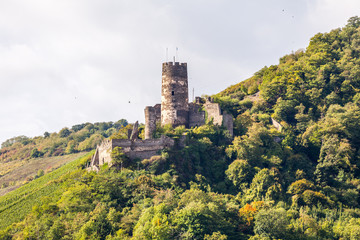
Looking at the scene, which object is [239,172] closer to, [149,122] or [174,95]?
[149,122]

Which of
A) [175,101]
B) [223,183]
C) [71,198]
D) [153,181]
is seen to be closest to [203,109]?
[175,101]

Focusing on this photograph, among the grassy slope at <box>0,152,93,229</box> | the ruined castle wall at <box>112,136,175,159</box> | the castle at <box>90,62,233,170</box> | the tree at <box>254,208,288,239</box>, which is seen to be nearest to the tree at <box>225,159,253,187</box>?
the castle at <box>90,62,233,170</box>

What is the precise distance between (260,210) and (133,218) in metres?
10.2

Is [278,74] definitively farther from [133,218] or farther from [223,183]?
[133,218]

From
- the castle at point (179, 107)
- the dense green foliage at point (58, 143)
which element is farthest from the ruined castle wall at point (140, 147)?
the dense green foliage at point (58, 143)

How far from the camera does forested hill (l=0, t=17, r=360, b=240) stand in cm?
3825

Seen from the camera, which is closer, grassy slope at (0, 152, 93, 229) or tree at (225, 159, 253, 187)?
grassy slope at (0, 152, 93, 229)

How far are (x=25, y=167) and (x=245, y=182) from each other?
5337 cm

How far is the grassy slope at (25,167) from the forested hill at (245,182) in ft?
69.1

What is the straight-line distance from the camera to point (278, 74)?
62.5m

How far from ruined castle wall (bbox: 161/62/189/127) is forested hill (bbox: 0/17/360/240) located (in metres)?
2.84

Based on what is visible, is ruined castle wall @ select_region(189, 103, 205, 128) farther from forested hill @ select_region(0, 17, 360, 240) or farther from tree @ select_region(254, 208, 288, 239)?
tree @ select_region(254, 208, 288, 239)

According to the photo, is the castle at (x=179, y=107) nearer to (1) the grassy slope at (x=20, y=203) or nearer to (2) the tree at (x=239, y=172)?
(1) the grassy slope at (x=20, y=203)

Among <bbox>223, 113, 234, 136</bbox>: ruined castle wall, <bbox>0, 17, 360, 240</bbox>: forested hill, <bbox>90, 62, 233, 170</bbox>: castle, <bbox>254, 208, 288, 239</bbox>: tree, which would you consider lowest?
<bbox>254, 208, 288, 239</bbox>: tree
